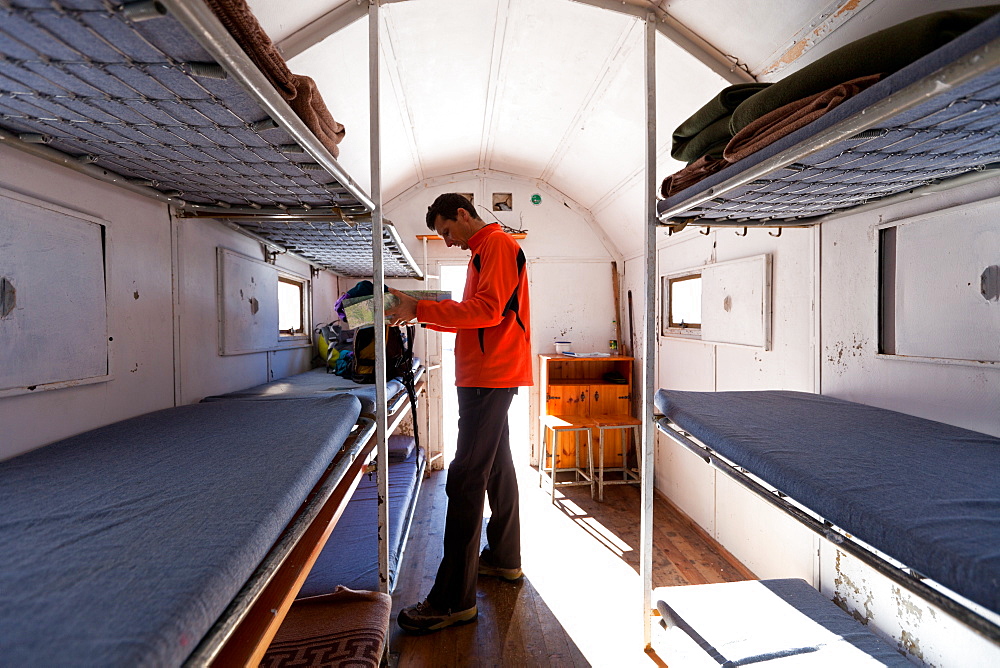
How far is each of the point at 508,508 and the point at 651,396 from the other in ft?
3.72

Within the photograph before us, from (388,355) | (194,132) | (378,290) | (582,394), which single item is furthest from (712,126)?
(582,394)

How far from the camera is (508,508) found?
2.57 m

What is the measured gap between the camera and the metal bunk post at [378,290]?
1.71m

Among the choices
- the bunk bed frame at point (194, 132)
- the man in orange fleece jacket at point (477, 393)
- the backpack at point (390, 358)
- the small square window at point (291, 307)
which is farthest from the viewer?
the small square window at point (291, 307)

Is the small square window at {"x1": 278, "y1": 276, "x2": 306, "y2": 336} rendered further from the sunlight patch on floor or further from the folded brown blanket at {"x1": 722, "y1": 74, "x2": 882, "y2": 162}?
the folded brown blanket at {"x1": 722, "y1": 74, "x2": 882, "y2": 162}

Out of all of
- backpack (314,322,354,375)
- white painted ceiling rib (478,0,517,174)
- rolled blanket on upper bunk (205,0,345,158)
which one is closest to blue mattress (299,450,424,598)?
backpack (314,322,354,375)

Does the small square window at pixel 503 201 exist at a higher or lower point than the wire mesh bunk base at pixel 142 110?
higher

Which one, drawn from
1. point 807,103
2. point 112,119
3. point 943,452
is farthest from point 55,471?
point 943,452

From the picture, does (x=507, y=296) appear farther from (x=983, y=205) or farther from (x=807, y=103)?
(x=983, y=205)

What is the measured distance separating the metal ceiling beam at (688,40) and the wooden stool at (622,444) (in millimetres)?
2809

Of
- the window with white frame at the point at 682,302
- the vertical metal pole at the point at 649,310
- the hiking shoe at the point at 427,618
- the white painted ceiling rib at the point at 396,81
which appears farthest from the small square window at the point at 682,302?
the hiking shoe at the point at 427,618

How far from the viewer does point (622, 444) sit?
4.38 m

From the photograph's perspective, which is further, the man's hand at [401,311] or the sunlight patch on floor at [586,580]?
the sunlight patch on floor at [586,580]

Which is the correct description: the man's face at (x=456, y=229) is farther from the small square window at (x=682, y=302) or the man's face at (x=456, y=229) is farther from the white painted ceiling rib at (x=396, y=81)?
the small square window at (x=682, y=302)
